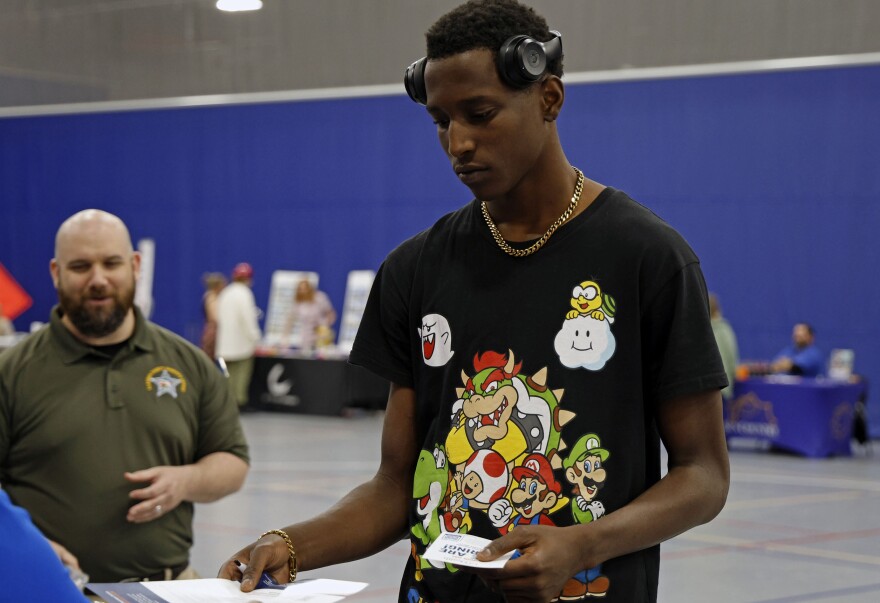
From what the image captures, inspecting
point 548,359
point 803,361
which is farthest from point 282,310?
point 548,359

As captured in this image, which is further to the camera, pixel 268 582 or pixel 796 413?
pixel 796 413

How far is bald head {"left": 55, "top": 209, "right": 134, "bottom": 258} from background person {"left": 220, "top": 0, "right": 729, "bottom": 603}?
205 centimetres

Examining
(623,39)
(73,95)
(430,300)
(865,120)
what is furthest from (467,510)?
(865,120)

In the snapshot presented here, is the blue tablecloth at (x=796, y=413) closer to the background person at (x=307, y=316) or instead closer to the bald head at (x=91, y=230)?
the background person at (x=307, y=316)

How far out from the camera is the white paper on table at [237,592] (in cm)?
178

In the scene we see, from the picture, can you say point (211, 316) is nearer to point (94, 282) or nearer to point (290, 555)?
point (94, 282)

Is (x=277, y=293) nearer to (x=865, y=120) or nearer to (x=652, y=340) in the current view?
(x=865, y=120)

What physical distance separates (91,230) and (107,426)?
608 mm

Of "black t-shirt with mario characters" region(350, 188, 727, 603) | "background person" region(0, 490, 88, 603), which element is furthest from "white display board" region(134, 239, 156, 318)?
"background person" region(0, 490, 88, 603)

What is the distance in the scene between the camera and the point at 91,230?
146 inches

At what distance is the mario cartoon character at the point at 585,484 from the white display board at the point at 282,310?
15.3m

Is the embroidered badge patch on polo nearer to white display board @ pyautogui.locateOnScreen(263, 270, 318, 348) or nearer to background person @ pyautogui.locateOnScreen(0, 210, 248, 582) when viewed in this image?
background person @ pyautogui.locateOnScreen(0, 210, 248, 582)

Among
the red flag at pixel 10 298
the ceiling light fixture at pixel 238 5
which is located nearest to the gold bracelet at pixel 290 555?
the ceiling light fixture at pixel 238 5

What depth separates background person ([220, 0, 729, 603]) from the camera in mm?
1762
